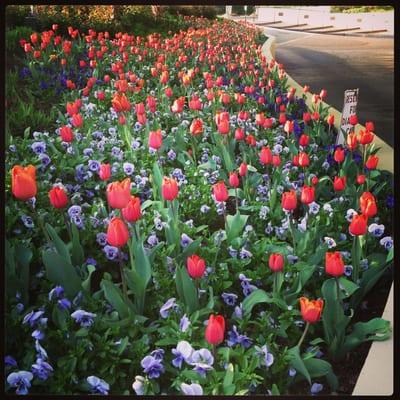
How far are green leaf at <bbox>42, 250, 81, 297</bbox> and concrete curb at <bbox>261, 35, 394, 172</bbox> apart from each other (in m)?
0.84

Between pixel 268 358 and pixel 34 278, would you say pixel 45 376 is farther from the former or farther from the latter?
pixel 268 358

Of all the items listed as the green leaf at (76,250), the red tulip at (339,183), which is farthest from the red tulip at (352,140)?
the green leaf at (76,250)

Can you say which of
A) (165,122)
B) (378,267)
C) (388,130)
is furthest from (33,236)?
(388,130)

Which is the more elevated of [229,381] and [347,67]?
[347,67]

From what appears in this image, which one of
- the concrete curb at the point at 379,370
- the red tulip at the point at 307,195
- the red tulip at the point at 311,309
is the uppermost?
the red tulip at the point at 307,195

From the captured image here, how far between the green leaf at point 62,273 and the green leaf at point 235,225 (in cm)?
40

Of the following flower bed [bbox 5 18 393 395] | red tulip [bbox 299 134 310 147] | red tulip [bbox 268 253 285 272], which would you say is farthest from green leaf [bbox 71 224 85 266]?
red tulip [bbox 299 134 310 147]

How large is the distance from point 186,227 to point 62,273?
13.1 inches

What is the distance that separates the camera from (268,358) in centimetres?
120

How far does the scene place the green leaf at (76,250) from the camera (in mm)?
1319

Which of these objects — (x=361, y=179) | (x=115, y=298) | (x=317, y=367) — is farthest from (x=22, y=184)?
(x=361, y=179)

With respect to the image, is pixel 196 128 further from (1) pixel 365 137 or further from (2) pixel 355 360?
(2) pixel 355 360

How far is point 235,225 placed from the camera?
1.42m

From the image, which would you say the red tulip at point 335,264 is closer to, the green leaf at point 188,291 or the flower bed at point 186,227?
the flower bed at point 186,227
